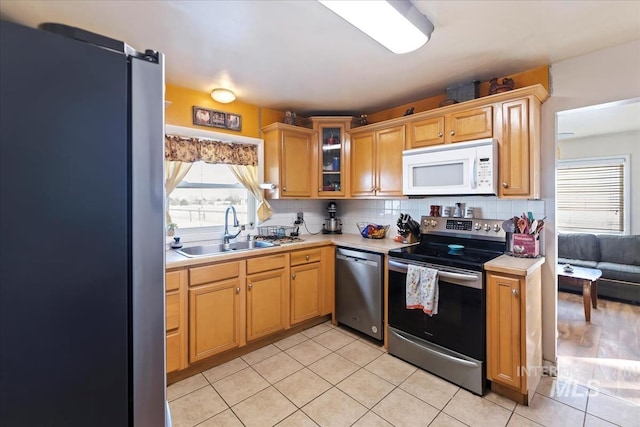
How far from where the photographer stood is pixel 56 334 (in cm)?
55

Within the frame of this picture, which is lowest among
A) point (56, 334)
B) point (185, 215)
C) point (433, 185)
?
point (56, 334)

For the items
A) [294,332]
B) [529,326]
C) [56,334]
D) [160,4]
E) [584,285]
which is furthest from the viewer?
[584,285]

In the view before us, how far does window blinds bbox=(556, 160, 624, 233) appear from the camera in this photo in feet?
14.4

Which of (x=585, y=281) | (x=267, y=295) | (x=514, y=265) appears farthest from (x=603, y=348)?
(x=267, y=295)

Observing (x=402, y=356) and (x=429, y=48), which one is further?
(x=402, y=356)

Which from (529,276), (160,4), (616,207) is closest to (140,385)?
(160,4)

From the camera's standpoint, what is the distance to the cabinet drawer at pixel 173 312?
210 centimetres

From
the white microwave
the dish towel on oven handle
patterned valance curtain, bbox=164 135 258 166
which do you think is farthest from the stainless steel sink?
the white microwave

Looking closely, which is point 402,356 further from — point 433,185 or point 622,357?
point 622,357

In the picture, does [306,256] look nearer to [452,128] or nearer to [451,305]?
[451,305]

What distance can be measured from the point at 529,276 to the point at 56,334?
92.6 inches

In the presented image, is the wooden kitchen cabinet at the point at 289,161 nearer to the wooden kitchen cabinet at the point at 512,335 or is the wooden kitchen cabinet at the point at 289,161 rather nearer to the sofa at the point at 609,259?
the wooden kitchen cabinet at the point at 512,335

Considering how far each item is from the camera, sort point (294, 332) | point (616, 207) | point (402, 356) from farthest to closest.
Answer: point (616, 207)
point (294, 332)
point (402, 356)

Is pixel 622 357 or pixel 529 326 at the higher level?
pixel 529 326
